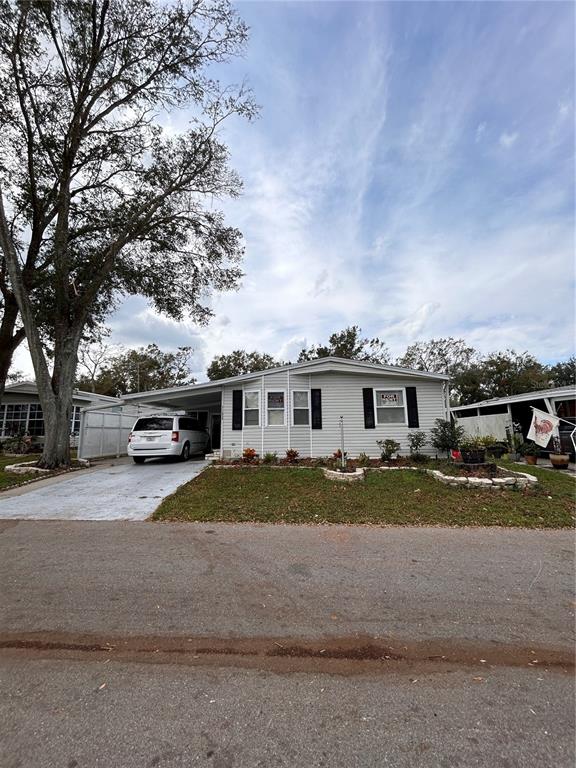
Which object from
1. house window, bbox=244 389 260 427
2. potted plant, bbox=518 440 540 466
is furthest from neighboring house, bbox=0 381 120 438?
potted plant, bbox=518 440 540 466

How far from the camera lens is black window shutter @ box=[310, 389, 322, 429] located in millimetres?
12508

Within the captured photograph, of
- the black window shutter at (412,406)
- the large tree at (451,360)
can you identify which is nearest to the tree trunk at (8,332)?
the black window shutter at (412,406)

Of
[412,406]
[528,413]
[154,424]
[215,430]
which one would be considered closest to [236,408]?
[154,424]

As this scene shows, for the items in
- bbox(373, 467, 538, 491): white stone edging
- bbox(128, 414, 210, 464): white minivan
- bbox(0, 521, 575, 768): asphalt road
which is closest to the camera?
bbox(0, 521, 575, 768): asphalt road

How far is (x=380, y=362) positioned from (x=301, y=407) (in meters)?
21.7

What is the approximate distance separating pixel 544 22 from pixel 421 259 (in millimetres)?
7056

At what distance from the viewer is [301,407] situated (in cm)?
1266

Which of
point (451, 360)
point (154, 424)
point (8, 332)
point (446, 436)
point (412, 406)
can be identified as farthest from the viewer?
point (451, 360)

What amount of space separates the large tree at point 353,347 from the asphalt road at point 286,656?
27.2 meters

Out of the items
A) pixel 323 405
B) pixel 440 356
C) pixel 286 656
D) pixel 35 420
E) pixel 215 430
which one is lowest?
pixel 286 656

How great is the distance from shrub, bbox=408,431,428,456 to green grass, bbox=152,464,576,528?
267cm

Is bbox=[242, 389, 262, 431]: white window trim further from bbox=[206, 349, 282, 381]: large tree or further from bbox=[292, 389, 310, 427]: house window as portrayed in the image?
bbox=[206, 349, 282, 381]: large tree

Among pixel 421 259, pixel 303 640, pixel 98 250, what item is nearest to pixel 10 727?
pixel 303 640

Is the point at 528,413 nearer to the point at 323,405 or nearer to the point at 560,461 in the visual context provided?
the point at 560,461
